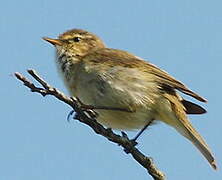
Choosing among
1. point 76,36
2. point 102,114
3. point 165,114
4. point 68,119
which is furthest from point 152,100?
point 76,36

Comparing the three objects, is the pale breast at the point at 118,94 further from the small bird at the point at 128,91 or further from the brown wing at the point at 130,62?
the brown wing at the point at 130,62

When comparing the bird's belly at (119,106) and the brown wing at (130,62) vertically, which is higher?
the brown wing at (130,62)

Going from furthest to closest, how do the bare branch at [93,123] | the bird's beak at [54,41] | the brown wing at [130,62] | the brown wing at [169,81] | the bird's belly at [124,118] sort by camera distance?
the bird's beak at [54,41] → the brown wing at [130,62] → the bird's belly at [124,118] → the brown wing at [169,81] → the bare branch at [93,123]

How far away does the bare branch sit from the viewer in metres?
3.64

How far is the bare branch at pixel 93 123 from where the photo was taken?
143 inches

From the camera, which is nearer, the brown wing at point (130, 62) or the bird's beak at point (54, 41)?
the brown wing at point (130, 62)

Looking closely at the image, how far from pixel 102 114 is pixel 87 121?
63.9 inches

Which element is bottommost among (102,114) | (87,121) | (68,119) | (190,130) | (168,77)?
(87,121)

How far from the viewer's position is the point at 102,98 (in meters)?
5.65

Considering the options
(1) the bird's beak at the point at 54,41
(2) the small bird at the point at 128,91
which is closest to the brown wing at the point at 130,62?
(2) the small bird at the point at 128,91

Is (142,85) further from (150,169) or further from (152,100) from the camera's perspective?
(150,169)

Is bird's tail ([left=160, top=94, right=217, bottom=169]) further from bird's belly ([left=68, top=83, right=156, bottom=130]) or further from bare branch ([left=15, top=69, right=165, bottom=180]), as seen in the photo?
bare branch ([left=15, top=69, right=165, bottom=180])

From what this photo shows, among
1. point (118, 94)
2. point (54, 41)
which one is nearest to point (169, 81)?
point (118, 94)

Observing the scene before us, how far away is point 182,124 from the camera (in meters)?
5.76
